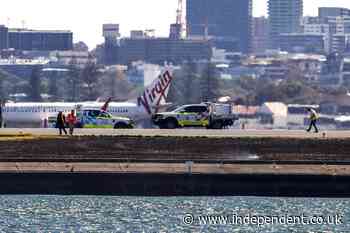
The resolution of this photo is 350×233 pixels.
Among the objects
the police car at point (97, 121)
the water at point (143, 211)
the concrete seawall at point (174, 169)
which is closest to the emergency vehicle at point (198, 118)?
the police car at point (97, 121)

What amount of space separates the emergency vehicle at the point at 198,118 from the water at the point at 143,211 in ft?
102

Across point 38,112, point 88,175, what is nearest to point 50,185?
point 88,175

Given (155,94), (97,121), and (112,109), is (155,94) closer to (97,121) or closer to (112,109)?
(112,109)

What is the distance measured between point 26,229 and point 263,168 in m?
14.3

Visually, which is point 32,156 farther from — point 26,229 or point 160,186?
point 26,229

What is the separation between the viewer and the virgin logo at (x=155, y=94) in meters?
118

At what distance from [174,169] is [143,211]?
21.4ft

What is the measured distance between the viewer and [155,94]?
391 feet

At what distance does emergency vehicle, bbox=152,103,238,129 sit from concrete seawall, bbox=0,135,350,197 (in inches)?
714

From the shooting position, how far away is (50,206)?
59.2 metres

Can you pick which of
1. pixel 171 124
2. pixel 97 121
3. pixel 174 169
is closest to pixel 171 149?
pixel 174 169

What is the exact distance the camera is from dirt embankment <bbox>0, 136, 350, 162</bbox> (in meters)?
69.2

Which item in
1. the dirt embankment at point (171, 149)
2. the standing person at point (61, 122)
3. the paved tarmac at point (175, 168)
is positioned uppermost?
the standing person at point (61, 122)

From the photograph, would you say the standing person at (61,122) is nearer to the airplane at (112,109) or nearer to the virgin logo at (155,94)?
the airplane at (112,109)
